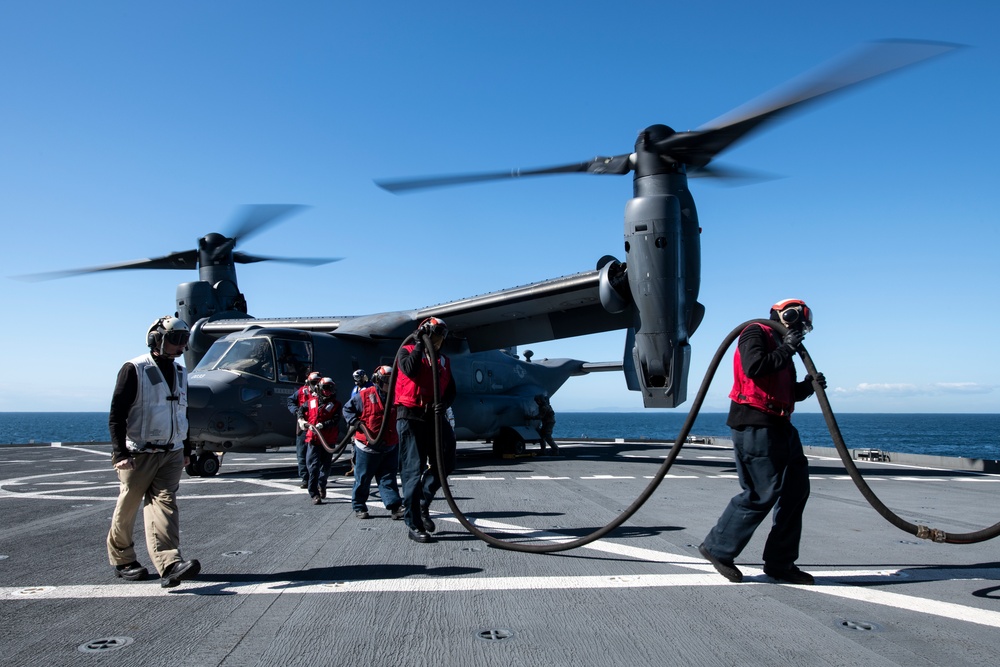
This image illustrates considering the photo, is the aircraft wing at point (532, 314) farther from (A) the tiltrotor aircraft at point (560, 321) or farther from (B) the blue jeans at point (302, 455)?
(B) the blue jeans at point (302, 455)

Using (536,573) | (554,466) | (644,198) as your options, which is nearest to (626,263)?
(644,198)

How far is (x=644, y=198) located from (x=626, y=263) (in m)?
1.13

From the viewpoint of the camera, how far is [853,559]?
4949 mm

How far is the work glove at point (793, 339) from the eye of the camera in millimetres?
4270

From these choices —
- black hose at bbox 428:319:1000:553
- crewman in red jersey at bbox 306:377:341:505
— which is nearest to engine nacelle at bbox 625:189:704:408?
crewman in red jersey at bbox 306:377:341:505

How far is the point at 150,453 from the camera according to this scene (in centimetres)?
456

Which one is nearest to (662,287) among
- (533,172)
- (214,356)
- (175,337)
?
(533,172)

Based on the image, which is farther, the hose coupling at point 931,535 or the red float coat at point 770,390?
the red float coat at point 770,390

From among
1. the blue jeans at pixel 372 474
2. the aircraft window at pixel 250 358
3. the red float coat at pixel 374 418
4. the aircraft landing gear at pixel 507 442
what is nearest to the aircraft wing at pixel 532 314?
the aircraft landing gear at pixel 507 442

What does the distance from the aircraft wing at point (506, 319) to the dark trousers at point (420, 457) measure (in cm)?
736

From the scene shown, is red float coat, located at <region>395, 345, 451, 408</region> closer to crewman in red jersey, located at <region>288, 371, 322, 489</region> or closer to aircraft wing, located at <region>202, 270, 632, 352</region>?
crewman in red jersey, located at <region>288, 371, 322, 489</region>

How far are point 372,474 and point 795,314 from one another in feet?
15.1

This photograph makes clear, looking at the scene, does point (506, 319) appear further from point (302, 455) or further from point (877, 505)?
point (877, 505)

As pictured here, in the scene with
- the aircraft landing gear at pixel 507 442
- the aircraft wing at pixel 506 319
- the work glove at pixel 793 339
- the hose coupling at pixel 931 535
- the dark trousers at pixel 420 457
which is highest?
the aircraft wing at pixel 506 319
